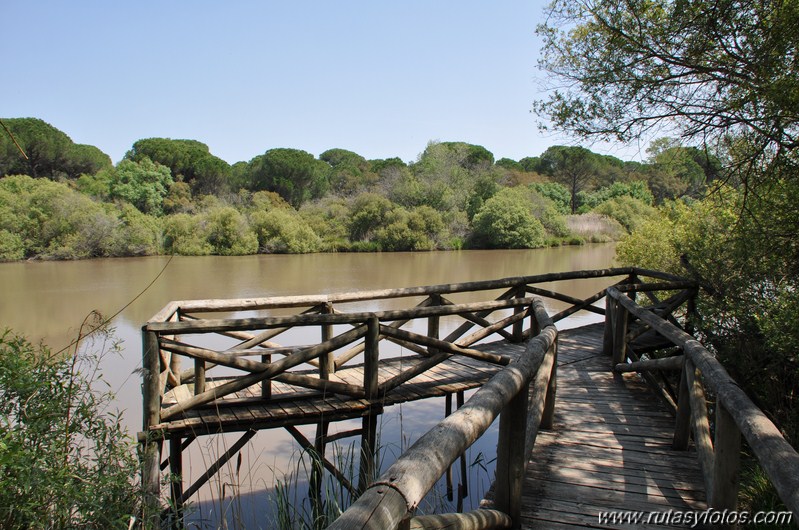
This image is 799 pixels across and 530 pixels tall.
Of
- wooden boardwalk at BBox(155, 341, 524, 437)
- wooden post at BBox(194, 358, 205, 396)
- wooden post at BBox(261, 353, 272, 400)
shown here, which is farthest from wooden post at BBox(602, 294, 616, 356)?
wooden post at BBox(194, 358, 205, 396)

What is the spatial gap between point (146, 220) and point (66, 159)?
56.0 ft

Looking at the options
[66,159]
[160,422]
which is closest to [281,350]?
[160,422]

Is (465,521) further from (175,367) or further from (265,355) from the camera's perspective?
(175,367)

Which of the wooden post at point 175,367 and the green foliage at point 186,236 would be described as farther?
the green foliage at point 186,236

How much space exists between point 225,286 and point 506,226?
19.8m

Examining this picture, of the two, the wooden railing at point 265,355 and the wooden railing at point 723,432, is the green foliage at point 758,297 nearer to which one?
the wooden railing at point 723,432

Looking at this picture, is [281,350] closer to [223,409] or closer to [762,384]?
[223,409]

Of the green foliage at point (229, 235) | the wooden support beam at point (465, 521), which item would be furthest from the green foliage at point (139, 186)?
the wooden support beam at point (465, 521)

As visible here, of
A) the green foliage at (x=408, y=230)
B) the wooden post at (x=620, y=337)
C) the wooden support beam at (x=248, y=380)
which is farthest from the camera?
the green foliage at (x=408, y=230)

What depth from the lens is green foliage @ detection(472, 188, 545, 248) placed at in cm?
3469

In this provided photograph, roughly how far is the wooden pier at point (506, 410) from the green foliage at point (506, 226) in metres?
27.7

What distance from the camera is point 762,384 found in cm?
539

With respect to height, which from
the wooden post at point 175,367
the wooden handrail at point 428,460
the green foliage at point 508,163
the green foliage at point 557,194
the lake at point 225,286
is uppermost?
the green foliage at point 508,163

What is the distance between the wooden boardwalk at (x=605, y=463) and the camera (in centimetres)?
267
